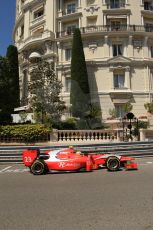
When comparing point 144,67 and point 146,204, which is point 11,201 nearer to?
point 146,204

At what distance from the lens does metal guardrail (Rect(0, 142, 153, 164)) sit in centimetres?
1368

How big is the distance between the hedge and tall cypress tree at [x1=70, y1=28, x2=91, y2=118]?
8.35 m

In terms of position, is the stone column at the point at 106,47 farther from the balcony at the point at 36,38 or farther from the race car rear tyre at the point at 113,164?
the race car rear tyre at the point at 113,164

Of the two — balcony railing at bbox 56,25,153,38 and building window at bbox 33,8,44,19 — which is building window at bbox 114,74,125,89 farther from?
building window at bbox 33,8,44,19

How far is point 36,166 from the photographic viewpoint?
34.8 feet

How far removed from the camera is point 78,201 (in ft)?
21.2

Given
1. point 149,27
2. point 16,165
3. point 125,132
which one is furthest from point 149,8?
point 16,165

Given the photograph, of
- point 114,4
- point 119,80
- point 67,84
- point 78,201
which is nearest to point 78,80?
point 67,84

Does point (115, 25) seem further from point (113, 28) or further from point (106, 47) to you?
point (106, 47)

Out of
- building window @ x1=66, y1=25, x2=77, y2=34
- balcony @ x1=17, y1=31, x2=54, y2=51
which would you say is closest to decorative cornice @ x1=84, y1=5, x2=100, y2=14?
building window @ x1=66, y1=25, x2=77, y2=34

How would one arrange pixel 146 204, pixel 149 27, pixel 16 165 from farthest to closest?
1. pixel 149 27
2. pixel 16 165
3. pixel 146 204

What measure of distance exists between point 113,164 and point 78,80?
21618 mm

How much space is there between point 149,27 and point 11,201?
34795 millimetres

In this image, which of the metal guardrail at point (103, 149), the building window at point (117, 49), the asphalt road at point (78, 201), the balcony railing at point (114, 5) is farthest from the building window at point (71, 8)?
the asphalt road at point (78, 201)
